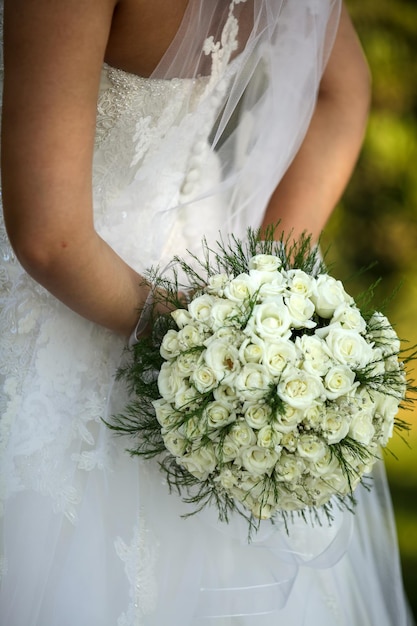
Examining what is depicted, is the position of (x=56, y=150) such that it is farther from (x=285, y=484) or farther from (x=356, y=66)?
(x=356, y=66)

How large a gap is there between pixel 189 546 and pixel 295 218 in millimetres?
763

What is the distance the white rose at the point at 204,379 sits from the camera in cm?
101

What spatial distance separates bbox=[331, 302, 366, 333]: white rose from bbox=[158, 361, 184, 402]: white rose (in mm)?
257

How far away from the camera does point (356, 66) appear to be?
1.63 meters

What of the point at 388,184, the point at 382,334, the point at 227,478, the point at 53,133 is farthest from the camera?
the point at 388,184

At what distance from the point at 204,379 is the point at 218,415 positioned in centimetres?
6

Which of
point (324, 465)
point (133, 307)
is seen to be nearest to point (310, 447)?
point (324, 465)

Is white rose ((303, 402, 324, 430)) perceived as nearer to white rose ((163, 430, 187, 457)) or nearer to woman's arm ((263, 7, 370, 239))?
white rose ((163, 430, 187, 457))

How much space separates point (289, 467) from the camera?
1029mm

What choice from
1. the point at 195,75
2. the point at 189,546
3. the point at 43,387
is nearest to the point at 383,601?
the point at 189,546

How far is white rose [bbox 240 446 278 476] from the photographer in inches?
39.9

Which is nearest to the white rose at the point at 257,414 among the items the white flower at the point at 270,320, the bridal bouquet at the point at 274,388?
the bridal bouquet at the point at 274,388

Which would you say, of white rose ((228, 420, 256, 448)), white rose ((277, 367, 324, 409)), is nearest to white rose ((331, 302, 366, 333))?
white rose ((277, 367, 324, 409))

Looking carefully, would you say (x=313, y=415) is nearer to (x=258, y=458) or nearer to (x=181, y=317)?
(x=258, y=458)
